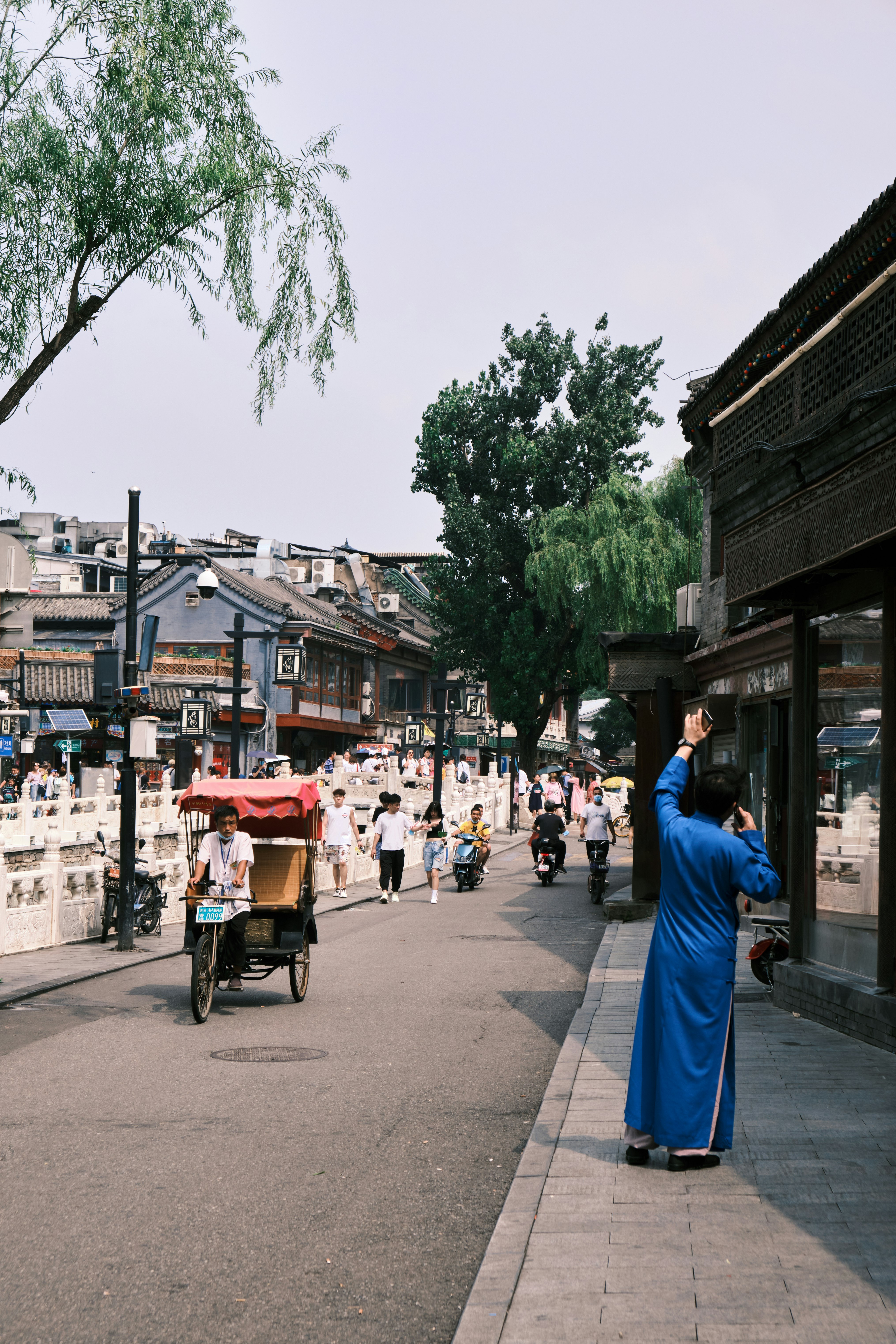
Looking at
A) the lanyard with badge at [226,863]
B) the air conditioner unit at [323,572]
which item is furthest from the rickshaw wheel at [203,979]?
the air conditioner unit at [323,572]

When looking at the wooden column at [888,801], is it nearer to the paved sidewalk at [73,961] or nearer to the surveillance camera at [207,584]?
the paved sidewalk at [73,961]

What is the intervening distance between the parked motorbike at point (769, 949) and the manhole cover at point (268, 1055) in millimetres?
4178

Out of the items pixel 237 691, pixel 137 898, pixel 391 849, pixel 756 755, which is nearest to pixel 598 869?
pixel 391 849

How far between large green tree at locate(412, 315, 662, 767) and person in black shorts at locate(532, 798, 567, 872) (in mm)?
21890

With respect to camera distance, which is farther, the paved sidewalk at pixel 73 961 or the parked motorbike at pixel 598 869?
the parked motorbike at pixel 598 869

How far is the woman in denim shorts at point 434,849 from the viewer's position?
2333 cm

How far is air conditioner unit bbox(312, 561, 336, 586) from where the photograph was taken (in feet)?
219

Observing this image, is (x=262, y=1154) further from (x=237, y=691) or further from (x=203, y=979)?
(x=237, y=691)

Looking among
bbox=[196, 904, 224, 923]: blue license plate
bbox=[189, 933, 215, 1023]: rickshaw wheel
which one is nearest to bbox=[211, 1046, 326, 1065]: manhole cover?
bbox=[189, 933, 215, 1023]: rickshaw wheel

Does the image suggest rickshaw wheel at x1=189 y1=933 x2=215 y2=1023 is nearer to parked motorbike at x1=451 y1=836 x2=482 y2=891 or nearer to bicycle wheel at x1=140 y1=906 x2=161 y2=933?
bicycle wheel at x1=140 y1=906 x2=161 y2=933

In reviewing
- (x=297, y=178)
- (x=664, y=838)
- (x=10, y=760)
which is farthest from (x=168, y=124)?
(x=10, y=760)

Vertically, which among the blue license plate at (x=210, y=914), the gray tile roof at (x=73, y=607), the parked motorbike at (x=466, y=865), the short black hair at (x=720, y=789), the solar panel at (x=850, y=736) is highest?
the gray tile roof at (x=73, y=607)

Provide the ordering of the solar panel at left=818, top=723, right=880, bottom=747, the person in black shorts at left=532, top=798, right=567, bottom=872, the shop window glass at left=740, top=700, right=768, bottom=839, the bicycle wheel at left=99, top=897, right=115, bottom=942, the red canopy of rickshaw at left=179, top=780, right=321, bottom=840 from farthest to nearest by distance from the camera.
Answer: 1. the person in black shorts at left=532, top=798, right=567, bottom=872
2. the shop window glass at left=740, top=700, right=768, bottom=839
3. the bicycle wheel at left=99, top=897, right=115, bottom=942
4. the red canopy of rickshaw at left=179, top=780, right=321, bottom=840
5. the solar panel at left=818, top=723, right=880, bottom=747

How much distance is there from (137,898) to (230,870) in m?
6.15
